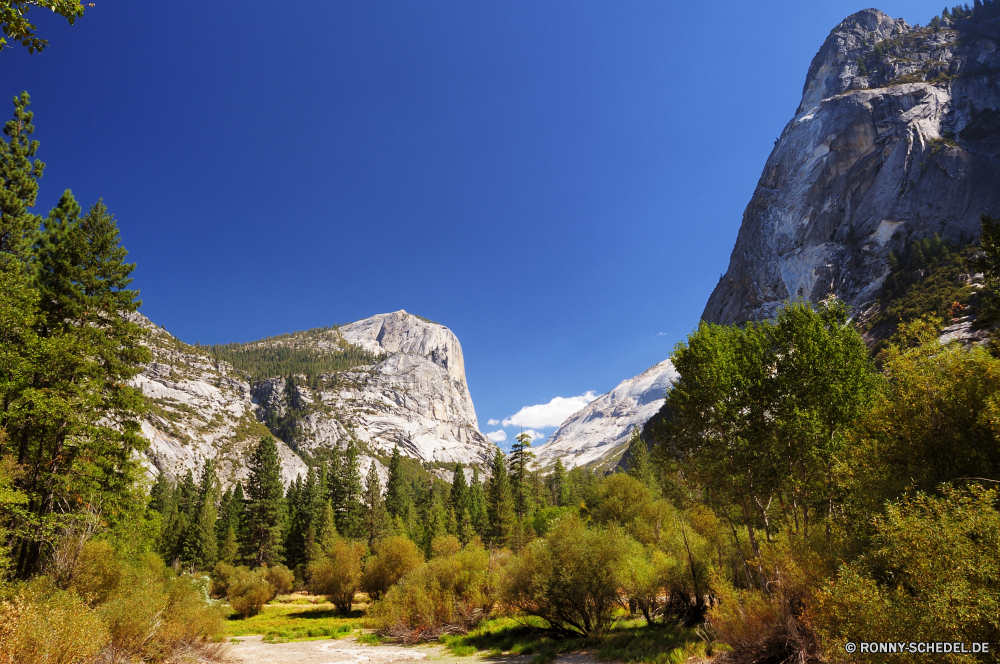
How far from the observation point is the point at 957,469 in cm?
884

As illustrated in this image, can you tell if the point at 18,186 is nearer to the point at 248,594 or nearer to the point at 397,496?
the point at 248,594

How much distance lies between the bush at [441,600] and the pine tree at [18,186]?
91.1 feet

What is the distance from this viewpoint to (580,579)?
67.6 feet

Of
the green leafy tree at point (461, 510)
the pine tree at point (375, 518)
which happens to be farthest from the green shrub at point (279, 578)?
the green leafy tree at point (461, 510)

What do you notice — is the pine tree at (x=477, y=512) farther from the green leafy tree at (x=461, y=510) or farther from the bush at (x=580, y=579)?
the bush at (x=580, y=579)

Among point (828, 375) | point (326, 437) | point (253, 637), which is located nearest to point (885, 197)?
point (828, 375)

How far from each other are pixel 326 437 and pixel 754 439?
19581 centimetres

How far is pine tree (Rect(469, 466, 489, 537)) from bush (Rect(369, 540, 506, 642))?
32922 mm

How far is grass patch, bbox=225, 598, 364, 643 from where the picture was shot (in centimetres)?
3098

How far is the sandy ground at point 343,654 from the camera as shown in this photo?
65.8 ft

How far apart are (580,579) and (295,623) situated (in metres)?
30.2

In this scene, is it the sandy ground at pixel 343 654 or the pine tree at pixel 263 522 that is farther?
the pine tree at pixel 263 522

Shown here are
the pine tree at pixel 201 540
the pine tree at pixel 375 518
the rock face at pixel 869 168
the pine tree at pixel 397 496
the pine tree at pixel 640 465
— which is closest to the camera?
the pine tree at pixel 201 540

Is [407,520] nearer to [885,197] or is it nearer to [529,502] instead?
[529,502]
